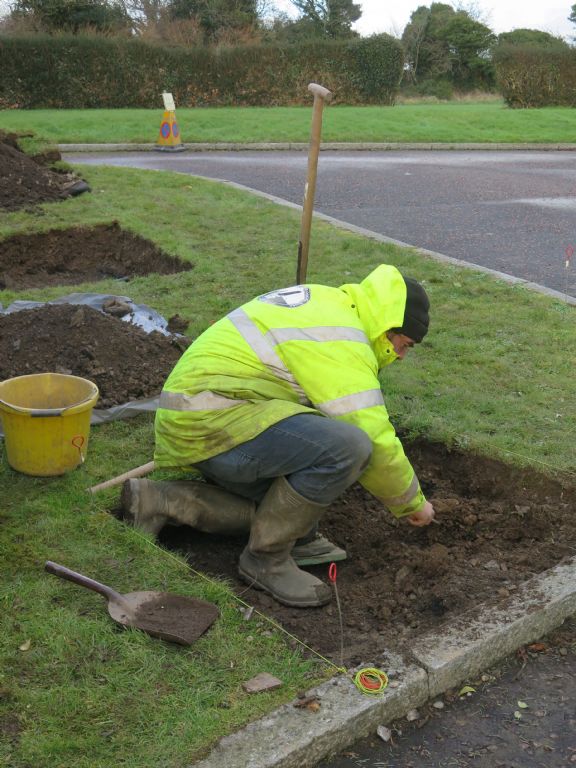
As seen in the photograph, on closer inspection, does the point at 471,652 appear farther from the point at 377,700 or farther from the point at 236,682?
the point at 236,682

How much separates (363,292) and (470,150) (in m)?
17.1

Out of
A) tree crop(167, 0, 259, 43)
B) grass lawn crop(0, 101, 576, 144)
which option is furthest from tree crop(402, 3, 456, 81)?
grass lawn crop(0, 101, 576, 144)

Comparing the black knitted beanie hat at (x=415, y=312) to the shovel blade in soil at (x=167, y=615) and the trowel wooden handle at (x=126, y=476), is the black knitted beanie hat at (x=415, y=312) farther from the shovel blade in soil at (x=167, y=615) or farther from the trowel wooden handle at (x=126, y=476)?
the trowel wooden handle at (x=126, y=476)

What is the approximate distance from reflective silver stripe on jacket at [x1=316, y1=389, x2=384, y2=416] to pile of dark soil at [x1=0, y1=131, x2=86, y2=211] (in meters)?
7.58

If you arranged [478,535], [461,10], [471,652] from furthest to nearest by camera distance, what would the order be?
[461,10], [478,535], [471,652]

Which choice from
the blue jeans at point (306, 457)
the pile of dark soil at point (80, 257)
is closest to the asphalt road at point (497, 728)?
the blue jeans at point (306, 457)

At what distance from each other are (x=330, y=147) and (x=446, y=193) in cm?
646

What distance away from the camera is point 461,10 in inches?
1682

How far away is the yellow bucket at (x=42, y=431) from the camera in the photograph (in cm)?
408

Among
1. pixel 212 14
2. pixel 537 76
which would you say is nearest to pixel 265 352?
pixel 537 76

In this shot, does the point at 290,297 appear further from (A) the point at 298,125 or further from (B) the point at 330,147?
(A) the point at 298,125

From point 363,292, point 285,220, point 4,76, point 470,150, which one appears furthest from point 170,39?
point 363,292

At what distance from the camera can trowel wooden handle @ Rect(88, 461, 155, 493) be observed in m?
4.07

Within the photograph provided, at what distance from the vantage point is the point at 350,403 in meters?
3.27
